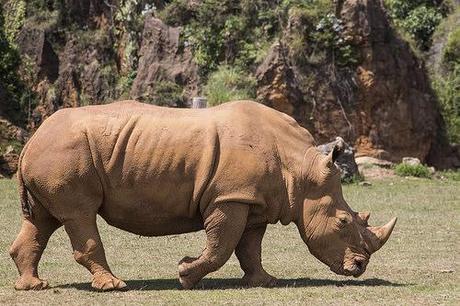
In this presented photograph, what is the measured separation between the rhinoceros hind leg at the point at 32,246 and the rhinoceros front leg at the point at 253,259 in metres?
1.92

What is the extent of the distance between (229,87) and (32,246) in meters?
14.4

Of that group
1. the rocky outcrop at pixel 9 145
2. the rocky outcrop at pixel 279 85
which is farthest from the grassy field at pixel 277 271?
the rocky outcrop at pixel 279 85

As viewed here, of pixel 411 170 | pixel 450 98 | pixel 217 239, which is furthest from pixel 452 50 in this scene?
pixel 217 239

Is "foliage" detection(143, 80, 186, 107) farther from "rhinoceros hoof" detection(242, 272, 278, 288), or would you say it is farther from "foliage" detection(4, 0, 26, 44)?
"rhinoceros hoof" detection(242, 272, 278, 288)

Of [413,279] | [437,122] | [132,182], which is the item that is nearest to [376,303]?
[413,279]

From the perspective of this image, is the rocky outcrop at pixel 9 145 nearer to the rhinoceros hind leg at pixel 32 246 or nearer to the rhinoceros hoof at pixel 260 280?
the rhinoceros hind leg at pixel 32 246

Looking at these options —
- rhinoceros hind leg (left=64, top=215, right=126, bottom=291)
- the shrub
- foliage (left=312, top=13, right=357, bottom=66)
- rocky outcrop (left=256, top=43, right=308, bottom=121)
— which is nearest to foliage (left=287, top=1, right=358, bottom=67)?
foliage (left=312, top=13, right=357, bottom=66)

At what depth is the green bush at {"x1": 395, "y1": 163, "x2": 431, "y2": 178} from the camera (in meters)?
23.9

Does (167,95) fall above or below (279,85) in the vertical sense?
below

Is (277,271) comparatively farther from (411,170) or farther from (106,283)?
(411,170)

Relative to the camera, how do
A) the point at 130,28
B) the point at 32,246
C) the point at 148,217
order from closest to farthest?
the point at 148,217, the point at 32,246, the point at 130,28

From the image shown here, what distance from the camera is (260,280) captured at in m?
10.7

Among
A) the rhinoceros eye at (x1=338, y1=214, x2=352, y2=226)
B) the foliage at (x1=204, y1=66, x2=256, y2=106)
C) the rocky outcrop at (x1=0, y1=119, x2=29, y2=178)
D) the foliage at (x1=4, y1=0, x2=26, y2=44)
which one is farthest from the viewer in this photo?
the foliage at (x1=4, y1=0, x2=26, y2=44)

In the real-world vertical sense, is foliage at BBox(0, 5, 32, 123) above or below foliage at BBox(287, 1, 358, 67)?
below
